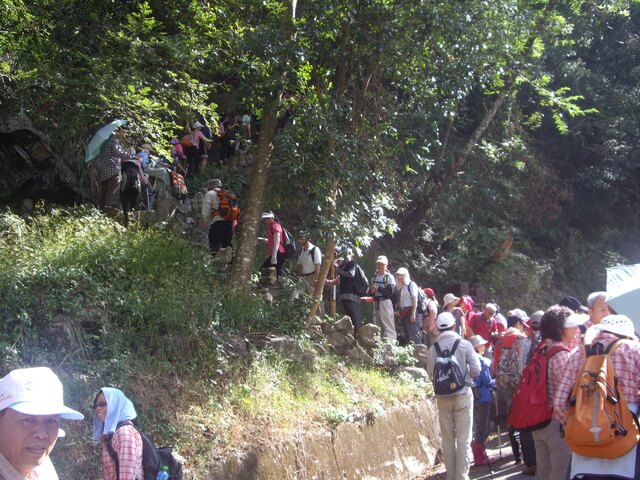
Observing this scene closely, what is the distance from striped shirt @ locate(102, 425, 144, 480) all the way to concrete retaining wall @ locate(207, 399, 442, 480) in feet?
6.03

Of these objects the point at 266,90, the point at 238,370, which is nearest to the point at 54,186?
the point at 266,90

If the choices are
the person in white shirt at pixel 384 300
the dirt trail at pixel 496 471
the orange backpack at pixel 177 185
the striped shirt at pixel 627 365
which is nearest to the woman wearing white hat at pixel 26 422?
the striped shirt at pixel 627 365

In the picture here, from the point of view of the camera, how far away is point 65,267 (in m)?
8.05

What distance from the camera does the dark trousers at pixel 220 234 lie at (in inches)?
474

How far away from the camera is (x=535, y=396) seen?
638 cm

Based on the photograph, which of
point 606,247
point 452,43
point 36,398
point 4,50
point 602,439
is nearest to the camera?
point 36,398

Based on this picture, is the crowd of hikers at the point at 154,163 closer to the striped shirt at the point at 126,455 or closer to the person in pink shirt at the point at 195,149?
the person in pink shirt at the point at 195,149

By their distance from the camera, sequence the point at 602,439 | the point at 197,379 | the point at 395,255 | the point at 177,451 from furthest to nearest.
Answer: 1. the point at 395,255
2. the point at 197,379
3. the point at 177,451
4. the point at 602,439

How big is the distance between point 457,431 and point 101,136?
6495mm

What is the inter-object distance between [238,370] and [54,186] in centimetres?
632

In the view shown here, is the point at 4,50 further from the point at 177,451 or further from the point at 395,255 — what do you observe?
the point at 395,255

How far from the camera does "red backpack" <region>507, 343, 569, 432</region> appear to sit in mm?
6328

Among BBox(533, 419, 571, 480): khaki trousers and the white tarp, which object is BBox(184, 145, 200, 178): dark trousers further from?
BBox(533, 419, 571, 480): khaki trousers

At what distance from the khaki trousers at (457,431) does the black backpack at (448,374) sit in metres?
0.15
